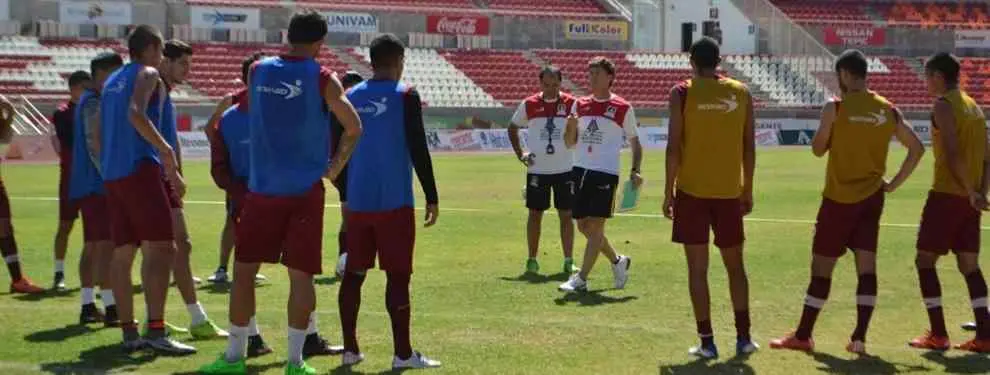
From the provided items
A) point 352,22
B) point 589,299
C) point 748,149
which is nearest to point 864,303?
point 748,149

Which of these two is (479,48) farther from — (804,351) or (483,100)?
(804,351)

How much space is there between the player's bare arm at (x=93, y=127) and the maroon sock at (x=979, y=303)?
6208mm

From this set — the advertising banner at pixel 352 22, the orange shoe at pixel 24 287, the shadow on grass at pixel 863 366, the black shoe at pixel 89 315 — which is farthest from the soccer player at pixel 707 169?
the advertising banner at pixel 352 22

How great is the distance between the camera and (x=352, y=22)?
55750 mm

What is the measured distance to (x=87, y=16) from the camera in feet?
167

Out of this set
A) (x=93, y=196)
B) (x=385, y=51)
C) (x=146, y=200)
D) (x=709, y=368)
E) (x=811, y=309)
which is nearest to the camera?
(x=385, y=51)

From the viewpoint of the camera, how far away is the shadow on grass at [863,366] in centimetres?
849

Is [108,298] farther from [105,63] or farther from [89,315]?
[105,63]

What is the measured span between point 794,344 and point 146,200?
4388 millimetres

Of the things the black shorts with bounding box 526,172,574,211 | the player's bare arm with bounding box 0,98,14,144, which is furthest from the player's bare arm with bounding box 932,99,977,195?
the player's bare arm with bounding box 0,98,14,144

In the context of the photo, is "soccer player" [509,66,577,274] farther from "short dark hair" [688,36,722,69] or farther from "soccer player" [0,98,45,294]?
"short dark hair" [688,36,722,69]

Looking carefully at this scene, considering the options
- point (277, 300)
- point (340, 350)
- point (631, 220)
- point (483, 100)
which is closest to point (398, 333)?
point (340, 350)

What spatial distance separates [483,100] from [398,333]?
44947 millimetres

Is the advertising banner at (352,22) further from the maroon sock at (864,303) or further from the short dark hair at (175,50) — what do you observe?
the maroon sock at (864,303)
